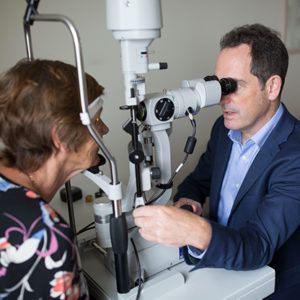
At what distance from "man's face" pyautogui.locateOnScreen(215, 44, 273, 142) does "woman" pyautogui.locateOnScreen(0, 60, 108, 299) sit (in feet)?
2.08

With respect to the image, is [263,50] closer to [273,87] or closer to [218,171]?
[273,87]

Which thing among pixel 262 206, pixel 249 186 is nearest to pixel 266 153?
pixel 249 186

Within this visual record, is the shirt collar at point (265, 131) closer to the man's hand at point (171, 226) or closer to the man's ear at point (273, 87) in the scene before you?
the man's ear at point (273, 87)

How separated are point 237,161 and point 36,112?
3.09ft

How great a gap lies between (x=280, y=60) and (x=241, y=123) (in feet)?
0.96

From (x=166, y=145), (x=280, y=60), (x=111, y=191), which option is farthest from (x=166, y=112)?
(x=280, y=60)

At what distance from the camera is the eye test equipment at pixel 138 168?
94cm

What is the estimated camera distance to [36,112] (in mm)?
850

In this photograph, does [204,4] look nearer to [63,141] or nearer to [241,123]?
[241,123]

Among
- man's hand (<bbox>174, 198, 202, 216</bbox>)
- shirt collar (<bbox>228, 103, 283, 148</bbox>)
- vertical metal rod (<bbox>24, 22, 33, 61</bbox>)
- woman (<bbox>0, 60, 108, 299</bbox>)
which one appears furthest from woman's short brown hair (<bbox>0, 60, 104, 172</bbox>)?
shirt collar (<bbox>228, 103, 283, 148</bbox>)

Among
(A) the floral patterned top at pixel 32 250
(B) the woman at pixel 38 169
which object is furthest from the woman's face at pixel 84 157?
(A) the floral patterned top at pixel 32 250

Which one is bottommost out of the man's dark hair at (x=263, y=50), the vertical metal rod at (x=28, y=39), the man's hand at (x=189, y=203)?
the man's hand at (x=189, y=203)

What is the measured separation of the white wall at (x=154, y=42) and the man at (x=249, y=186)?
2.12 feet

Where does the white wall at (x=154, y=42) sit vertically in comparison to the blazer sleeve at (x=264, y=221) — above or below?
above
